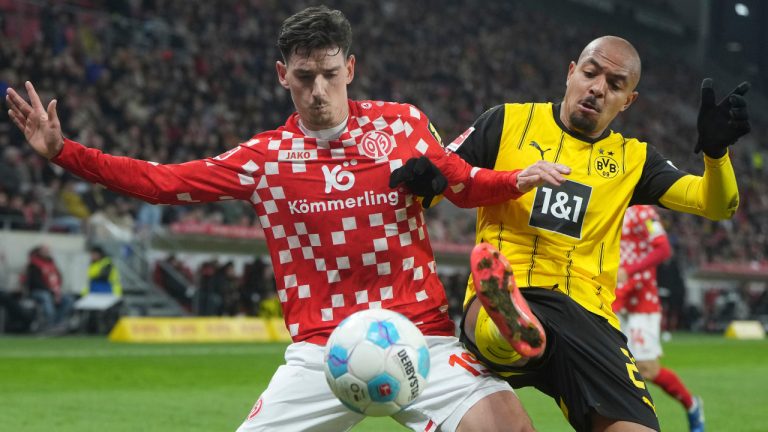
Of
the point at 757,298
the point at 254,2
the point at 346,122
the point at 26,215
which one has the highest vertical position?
the point at 254,2

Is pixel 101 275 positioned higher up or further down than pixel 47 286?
higher up

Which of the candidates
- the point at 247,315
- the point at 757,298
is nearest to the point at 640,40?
the point at 757,298

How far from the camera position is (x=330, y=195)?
188 inches

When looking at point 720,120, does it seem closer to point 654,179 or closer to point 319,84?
point 654,179

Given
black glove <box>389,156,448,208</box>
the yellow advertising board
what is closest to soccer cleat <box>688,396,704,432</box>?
black glove <box>389,156,448,208</box>

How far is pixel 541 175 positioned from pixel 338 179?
0.89 meters

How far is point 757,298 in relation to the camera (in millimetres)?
33094

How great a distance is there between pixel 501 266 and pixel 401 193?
0.67 meters

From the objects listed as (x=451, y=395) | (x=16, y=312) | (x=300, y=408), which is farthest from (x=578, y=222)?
(x=16, y=312)

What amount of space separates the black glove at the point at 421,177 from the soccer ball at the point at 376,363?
2.09 feet

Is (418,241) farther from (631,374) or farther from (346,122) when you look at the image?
(631,374)

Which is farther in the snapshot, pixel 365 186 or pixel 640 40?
pixel 640 40

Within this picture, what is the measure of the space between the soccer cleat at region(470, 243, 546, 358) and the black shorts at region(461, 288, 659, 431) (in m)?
0.27

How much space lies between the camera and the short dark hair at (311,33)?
15.2 ft
